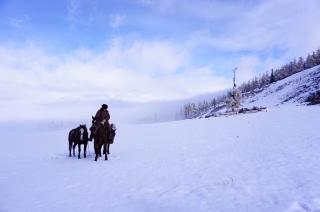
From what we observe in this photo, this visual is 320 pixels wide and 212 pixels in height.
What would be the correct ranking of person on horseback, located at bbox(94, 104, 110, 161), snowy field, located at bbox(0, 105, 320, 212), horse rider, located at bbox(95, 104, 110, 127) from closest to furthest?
snowy field, located at bbox(0, 105, 320, 212) → person on horseback, located at bbox(94, 104, 110, 161) → horse rider, located at bbox(95, 104, 110, 127)

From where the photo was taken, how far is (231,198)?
812 centimetres

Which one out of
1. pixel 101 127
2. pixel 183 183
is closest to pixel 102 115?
pixel 101 127

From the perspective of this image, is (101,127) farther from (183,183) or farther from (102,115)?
(183,183)

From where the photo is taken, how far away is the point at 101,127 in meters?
17.9

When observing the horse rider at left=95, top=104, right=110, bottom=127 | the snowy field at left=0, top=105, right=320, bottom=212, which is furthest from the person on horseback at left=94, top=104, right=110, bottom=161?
the snowy field at left=0, top=105, right=320, bottom=212

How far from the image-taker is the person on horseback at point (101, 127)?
17812 millimetres

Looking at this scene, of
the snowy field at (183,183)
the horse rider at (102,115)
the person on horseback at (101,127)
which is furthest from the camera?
the horse rider at (102,115)

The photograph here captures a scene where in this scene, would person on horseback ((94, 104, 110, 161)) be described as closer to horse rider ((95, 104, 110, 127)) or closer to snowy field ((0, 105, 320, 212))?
horse rider ((95, 104, 110, 127))

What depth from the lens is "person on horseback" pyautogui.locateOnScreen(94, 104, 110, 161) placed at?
1781cm

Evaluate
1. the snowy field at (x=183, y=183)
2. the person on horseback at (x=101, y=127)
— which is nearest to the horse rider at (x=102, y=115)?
the person on horseback at (x=101, y=127)

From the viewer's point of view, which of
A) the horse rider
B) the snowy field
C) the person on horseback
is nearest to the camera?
the snowy field

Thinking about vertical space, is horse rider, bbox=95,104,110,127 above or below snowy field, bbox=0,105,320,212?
above

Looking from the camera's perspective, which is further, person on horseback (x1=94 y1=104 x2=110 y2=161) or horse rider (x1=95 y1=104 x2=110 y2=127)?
horse rider (x1=95 y1=104 x2=110 y2=127)

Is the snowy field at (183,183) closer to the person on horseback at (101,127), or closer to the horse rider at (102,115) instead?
the person on horseback at (101,127)
